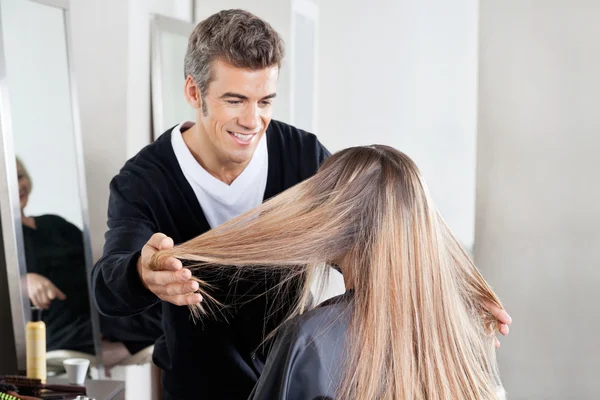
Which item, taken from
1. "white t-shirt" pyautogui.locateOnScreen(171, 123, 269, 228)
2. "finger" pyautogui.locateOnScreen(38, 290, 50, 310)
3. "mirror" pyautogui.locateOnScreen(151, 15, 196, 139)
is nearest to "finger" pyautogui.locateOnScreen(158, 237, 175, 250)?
"white t-shirt" pyautogui.locateOnScreen(171, 123, 269, 228)

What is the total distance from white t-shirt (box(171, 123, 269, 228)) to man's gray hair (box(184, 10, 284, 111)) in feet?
0.65

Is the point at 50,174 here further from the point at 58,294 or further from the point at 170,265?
the point at 170,265

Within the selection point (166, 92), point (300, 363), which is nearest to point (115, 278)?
point (300, 363)

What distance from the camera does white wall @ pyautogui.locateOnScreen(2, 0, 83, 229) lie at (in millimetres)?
2197

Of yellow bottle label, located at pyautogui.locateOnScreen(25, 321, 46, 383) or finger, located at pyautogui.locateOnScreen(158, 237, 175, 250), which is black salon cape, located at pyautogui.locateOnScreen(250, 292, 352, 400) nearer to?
finger, located at pyautogui.locateOnScreen(158, 237, 175, 250)

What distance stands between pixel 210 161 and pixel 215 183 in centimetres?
6

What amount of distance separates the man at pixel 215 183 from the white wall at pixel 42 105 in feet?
2.03

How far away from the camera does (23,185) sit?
2.22 m

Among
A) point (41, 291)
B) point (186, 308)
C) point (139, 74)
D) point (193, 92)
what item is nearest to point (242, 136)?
point (193, 92)

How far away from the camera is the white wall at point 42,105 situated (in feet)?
7.21

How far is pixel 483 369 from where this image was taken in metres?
1.40

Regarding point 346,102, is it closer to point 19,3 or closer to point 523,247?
point 523,247

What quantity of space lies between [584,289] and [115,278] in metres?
2.22

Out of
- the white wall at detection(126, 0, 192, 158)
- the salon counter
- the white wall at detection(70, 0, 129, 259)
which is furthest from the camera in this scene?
the white wall at detection(126, 0, 192, 158)
